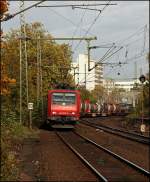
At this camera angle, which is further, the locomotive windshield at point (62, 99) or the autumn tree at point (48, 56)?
the autumn tree at point (48, 56)

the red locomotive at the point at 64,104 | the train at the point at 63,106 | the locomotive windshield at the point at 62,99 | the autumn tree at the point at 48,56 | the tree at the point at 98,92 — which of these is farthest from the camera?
the tree at the point at 98,92

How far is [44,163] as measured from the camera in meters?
21.1

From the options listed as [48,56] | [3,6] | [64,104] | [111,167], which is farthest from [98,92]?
[3,6]

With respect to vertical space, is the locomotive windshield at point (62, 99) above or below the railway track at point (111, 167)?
above

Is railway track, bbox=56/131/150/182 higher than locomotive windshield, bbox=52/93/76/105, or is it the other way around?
locomotive windshield, bbox=52/93/76/105

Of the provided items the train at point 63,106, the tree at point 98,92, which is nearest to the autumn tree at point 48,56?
the train at point 63,106

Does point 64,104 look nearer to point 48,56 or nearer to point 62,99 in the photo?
point 62,99

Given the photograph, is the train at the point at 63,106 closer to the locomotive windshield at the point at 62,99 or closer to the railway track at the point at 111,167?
the locomotive windshield at the point at 62,99

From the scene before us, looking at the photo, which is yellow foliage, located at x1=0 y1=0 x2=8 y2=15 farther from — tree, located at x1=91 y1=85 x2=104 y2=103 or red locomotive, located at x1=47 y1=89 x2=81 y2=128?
tree, located at x1=91 y1=85 x2=104 y2=103

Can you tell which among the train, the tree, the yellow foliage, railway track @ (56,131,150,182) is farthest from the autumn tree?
the tree

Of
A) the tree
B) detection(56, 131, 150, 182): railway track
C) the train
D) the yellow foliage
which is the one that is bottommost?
detection(56, 131, 150, 182): railway track

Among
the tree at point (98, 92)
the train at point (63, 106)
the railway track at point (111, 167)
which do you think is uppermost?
the tree at point (98, 92)

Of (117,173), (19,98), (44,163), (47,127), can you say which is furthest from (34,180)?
(47,127)

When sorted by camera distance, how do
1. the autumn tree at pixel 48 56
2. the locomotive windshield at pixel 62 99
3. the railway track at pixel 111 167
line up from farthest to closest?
1. the autumn tree at pixel 48 56
2. the locomotive windshield at pixel 62 99
3. the railway track at pixel 111 167
